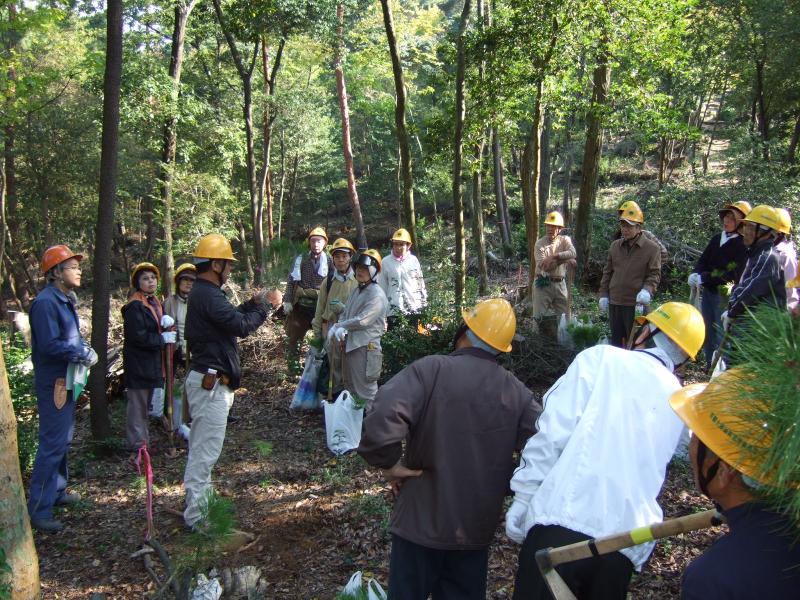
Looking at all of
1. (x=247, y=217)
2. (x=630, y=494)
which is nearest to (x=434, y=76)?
(x=630, y=494)

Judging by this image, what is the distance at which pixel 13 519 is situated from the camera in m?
3.32

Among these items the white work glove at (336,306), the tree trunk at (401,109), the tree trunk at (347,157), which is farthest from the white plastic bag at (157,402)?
the tree trunk at (347,157)

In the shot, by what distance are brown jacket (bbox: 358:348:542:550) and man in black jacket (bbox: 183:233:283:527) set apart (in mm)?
2198

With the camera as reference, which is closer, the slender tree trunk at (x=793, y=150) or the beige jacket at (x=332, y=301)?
Result: the beige jacket at (x=332, y=301)

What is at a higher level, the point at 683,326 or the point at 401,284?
the point at 683,326

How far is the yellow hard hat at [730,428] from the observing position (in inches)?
57.6

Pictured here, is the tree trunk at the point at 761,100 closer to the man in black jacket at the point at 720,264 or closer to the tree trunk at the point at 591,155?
the tree trunk at the point at 591,155

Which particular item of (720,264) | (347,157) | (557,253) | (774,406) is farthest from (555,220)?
(347,157)

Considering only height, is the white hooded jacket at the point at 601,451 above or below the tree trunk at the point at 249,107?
below

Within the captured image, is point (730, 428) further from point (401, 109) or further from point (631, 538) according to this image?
point (401, 109)

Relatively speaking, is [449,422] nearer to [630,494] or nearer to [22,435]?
[630,494]

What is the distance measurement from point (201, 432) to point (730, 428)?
13.3 ft

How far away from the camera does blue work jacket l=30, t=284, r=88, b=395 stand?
4844mm

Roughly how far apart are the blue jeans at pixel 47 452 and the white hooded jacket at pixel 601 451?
410 cm
